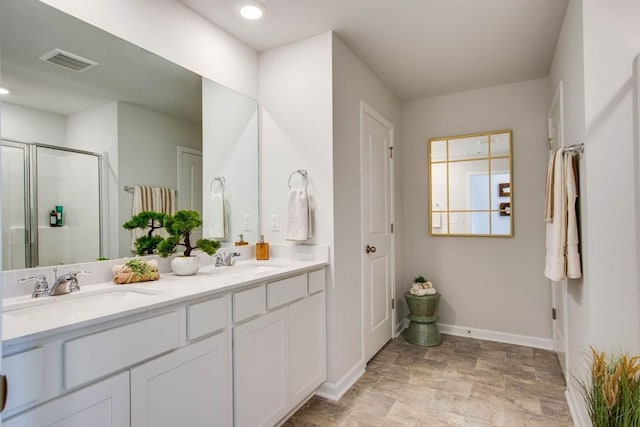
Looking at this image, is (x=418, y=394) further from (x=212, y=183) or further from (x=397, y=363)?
(x=212, y=183)

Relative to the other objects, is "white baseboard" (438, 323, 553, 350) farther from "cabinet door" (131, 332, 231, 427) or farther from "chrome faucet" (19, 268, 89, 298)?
"chrome faucet" (19, 268, 89, 298)

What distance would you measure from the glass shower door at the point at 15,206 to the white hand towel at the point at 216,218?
3.21 ft

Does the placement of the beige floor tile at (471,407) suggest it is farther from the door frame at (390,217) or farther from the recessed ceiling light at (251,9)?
the recessed ceiling light at (251,9)

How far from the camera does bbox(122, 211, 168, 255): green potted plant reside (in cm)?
186

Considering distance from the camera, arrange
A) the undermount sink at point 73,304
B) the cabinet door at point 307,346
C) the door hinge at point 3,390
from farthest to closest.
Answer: the cabinet door at point 307,346 < the undermount sink at point 73,304 < the door hinge at point 3,390

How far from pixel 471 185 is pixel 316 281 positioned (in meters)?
2.03

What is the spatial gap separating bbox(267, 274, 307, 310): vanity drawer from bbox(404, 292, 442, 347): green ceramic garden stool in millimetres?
1522

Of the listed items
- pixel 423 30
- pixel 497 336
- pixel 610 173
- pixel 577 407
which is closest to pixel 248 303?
pixel 610 173

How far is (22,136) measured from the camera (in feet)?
4.78

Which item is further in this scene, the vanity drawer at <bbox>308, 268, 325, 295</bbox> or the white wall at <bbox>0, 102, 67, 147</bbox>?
the vanity drawer at <bbox>308, 268, 325, 295</bbox>

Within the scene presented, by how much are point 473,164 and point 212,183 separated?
8.12ft

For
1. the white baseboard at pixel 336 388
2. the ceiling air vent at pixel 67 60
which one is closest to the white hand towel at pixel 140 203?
the ceiling air vent at pixel 67 60

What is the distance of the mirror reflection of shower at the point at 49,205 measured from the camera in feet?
4.64

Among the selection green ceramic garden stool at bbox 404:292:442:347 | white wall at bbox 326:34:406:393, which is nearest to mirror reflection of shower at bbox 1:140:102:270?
white wall at bbox 326:34:406:393
